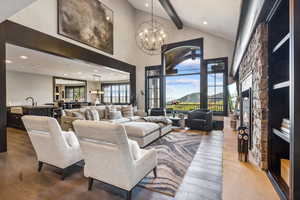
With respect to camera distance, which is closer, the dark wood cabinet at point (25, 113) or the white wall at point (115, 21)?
the white wall at point (115, 21)

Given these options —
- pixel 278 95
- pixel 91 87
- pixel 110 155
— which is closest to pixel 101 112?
pixel 110 155

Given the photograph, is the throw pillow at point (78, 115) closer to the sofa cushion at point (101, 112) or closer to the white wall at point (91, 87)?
the sofa cushion at point (101, 112)

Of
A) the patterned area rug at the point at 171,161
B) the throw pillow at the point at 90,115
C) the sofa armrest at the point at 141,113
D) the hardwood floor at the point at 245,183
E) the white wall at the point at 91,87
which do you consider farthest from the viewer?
the white wall at the point at 91,87

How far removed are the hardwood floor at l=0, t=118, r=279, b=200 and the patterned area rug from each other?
12cm

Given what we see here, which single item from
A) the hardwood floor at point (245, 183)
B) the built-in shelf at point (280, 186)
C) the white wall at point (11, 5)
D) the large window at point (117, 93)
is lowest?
the hardwood floor at point (245, 183)

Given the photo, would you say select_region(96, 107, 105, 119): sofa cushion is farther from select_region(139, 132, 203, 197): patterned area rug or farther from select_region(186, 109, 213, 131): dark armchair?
select_region(186, 109, 213, 131): dark armchair

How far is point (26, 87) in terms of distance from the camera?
28.9 ft

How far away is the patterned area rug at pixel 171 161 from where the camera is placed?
213 centimetres

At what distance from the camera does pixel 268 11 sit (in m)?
1.17

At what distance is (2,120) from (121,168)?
3572mm

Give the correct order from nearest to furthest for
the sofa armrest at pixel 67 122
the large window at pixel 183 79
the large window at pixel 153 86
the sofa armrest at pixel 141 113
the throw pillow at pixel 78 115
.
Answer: the sofa armrest at pixel 67 122, the throw pillow at pixel 78 115, the sofa armrest at pixel 141 113, the large window at pixel 183 79, the large window at pixel 153 86

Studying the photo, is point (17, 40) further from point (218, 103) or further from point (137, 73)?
point (218, 103)

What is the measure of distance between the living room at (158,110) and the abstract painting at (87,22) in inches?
1.5

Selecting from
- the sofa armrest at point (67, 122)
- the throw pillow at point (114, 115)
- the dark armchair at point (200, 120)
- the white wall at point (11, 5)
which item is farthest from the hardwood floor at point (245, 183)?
the throw pillow at point (114, 115)
